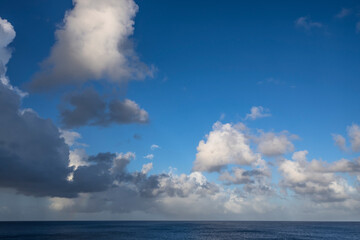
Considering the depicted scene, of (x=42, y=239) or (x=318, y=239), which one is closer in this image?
(x=42, y=239)

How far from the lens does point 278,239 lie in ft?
465

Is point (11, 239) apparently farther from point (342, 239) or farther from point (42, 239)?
point (342, 239)

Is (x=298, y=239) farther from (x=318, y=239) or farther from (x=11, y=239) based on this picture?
(x=11, y=239)

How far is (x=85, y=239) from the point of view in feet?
443

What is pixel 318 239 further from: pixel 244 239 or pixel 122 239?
pixel 122 239

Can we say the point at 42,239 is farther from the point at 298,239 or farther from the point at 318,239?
the point at 318,239

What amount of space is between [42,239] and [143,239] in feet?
163

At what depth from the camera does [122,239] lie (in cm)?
13638

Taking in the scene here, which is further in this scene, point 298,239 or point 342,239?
point 342,239

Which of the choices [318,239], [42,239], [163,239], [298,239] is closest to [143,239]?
[163,239]

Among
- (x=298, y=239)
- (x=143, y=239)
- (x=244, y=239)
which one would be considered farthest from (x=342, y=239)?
(x=143, y=239)

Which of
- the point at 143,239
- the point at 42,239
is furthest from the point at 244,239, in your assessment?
the point at 42,239

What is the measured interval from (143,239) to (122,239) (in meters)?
10.9

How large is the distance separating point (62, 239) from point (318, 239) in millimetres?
135067
